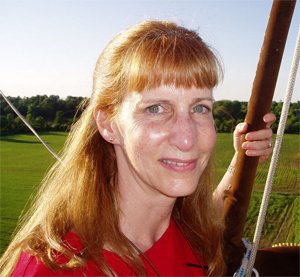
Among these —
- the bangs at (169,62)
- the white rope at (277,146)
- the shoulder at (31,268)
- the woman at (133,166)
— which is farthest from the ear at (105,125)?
the white rope at (277,146)

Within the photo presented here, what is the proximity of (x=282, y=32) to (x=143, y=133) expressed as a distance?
0.51m

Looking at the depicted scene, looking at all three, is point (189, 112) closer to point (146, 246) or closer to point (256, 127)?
point (256, 127)

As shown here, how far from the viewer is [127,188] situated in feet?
4.28

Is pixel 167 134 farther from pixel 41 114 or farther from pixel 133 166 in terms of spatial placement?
pixel 41 114

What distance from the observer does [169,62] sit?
1.10m

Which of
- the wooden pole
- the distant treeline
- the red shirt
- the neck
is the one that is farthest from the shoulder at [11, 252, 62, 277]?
the distant treeline

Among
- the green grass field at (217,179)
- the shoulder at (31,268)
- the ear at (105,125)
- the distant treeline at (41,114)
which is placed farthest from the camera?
the distant treeline at (41,114)

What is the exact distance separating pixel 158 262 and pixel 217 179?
501mm

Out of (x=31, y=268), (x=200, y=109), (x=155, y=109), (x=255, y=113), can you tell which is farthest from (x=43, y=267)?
(x=255, y=113)

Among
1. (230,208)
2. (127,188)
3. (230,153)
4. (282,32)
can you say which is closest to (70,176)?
(127,188)

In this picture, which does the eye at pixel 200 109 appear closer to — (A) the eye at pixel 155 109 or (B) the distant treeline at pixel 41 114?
(A) the eye at pixel 155 109

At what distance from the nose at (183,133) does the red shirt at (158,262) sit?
14.3 inches

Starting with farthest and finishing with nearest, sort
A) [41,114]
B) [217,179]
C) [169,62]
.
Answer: [41,114] < [217,179] < [169,62]

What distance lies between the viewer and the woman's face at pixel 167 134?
1098 mm
